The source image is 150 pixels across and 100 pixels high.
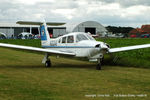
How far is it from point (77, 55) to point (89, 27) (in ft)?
225

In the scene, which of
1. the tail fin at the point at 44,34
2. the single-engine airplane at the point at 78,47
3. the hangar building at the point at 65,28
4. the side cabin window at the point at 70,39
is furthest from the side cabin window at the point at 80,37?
the hangar building at the point at 65,28

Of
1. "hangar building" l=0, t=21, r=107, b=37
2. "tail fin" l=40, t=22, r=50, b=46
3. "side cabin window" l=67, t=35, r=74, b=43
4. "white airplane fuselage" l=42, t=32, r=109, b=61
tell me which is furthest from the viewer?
"hangar building" l=0, t=21, r=107, b=37

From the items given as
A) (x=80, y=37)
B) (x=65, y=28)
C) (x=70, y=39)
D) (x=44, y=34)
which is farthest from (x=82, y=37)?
(x=65, y=28)

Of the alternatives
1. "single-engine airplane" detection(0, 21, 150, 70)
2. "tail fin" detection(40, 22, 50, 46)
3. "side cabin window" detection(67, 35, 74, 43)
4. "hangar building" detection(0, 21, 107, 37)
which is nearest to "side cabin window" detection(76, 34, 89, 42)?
"single-engine airplane" detection(0, 21, 150, 70)

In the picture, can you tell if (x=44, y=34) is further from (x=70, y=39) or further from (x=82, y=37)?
(x=82, y=37)

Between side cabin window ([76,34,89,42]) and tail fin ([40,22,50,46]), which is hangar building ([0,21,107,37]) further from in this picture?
side cabin window ([76,34,89,42])

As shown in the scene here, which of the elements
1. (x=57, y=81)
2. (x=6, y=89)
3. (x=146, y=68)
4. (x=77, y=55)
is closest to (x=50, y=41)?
(x=77, y=55)

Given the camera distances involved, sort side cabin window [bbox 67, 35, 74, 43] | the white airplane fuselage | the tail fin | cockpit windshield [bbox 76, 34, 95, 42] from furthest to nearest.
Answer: the tail fin, side cabin window [bbox 67, 35, 74, 43], cockpit windshield [bbox 76, 34, 95, 42], the white airplane fuselage

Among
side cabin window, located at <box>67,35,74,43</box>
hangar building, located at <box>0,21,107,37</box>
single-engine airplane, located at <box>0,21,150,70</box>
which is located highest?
hangar building, located at <box>0,21,107,37</box>

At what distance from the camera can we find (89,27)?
84.5 meters

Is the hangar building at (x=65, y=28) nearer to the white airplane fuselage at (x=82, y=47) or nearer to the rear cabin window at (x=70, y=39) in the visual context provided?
the white airplane fuselage at (x=82, y=47)

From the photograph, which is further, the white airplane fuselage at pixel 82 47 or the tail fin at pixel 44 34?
the tail fin at pixel 44 34

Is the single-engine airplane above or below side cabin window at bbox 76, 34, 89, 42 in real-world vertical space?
below

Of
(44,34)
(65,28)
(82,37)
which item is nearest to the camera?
(82,37)
